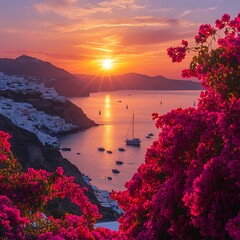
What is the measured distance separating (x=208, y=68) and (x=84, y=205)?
4852 mm

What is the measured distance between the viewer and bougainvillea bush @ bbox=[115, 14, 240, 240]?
611 cm

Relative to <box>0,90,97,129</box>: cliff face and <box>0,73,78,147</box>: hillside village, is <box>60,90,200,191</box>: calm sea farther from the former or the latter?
<box>0,73,78,147</box>: hillside village

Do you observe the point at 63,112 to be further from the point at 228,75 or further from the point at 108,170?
the point at 228,75

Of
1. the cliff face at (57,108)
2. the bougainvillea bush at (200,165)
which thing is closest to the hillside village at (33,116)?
the cliff face at (57,108)

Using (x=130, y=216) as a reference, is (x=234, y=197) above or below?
above

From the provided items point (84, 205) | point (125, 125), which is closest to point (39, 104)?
point (125, 125)

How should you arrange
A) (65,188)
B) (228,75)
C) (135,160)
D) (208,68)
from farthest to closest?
(135,160) < (65,188) < (208,68) < (228,75)

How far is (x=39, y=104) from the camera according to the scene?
12738 centimetres

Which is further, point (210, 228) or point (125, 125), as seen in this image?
point (125, 125)

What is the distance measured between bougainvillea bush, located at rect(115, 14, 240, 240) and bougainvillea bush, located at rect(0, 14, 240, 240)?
0.01 m

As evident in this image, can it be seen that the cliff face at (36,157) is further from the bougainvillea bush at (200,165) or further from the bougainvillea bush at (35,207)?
the bougainvillea bush at (200,165)

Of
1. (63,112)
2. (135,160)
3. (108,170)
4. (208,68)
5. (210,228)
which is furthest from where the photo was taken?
(63,112)

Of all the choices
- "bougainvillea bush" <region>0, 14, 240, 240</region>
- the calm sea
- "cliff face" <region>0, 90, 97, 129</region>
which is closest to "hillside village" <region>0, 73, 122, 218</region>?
"cliff face" <region>0, 90, 97, 129</region>

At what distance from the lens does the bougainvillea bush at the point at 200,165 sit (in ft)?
Answer: 20.1
